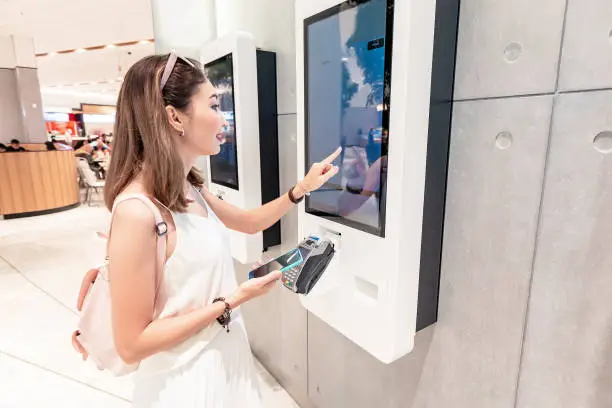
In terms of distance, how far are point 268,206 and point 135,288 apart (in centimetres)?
72

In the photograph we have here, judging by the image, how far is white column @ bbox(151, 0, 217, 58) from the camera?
2258mm

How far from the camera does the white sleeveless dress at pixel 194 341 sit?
961 mm

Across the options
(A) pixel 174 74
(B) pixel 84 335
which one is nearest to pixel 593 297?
(A) pixel 174 74

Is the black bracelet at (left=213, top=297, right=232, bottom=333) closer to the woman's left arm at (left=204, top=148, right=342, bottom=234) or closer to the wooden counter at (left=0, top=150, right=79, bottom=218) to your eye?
the woman's left arm at (left=204, top=148, right=342, bottom=234)

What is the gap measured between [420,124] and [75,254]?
493cm

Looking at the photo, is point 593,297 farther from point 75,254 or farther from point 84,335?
point 75,254

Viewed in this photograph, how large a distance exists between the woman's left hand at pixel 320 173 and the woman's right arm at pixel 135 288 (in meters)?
0.59

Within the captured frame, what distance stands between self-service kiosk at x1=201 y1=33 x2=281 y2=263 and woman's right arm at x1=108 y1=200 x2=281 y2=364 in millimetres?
1005

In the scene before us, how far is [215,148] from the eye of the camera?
43.6 inches

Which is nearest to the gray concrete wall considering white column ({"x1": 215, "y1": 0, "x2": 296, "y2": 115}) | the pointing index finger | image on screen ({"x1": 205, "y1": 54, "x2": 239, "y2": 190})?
the pointing index finger

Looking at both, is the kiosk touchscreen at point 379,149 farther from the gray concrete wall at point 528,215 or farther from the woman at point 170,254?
the woman at point 170,254

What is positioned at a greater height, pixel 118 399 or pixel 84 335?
pixel 84 335

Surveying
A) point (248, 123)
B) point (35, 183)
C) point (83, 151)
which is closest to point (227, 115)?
Answer: point (248, 123)

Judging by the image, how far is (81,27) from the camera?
6.27 meters
